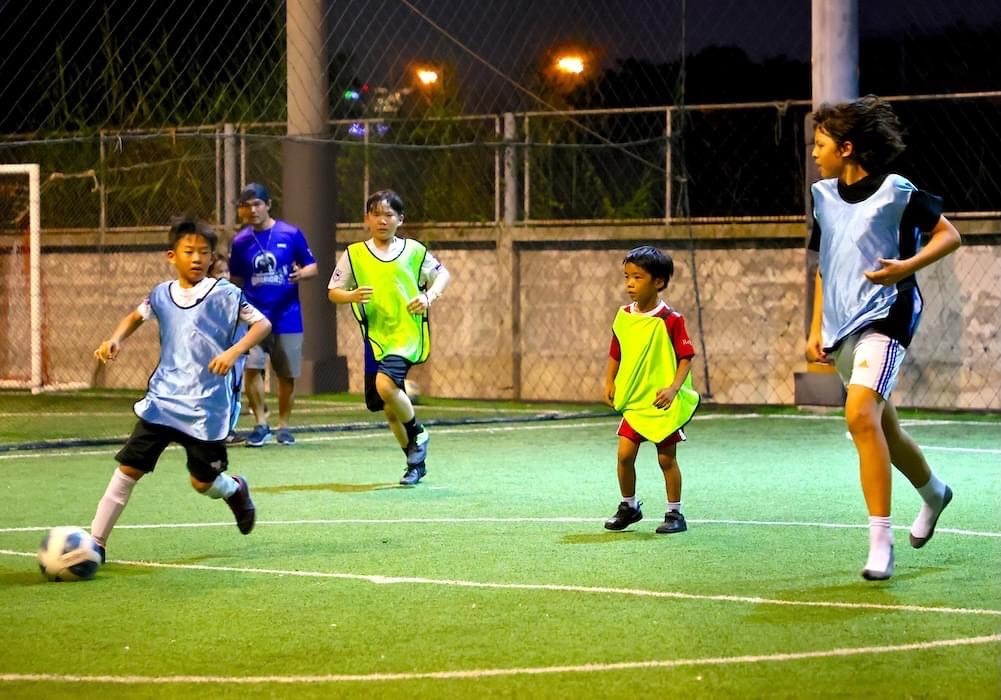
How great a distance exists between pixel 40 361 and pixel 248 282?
6088 mm

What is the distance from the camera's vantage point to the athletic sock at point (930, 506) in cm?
726

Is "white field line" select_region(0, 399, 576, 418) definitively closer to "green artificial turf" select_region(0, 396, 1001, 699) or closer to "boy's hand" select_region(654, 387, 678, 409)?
"green artificial turf" select_region(0, 396, 1001, 699)

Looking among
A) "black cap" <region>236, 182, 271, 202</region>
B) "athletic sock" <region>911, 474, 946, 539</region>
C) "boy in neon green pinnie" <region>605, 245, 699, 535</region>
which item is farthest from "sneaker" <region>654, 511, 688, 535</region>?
"black cap" <region>236, 182, 271, 202</region>

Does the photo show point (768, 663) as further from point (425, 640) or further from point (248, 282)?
point (248, 282)

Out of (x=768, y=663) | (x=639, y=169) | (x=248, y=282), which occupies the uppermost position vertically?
(x=639, y=169)

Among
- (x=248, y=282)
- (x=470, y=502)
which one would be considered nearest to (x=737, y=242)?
(x=248, y=282)

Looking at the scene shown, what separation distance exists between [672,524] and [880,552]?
1674mm

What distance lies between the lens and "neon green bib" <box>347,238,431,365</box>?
10852 millimetres

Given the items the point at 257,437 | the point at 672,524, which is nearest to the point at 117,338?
the point at 672,524

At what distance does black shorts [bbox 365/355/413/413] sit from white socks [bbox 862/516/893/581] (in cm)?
453

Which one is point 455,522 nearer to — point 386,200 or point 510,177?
point 386,200

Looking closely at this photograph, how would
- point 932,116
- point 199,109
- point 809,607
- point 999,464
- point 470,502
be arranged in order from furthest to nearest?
point 199,109
point 932,116
point 999,464
point 470,502
point 809,607

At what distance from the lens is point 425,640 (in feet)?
18.6

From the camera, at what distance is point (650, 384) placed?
8477 mm
